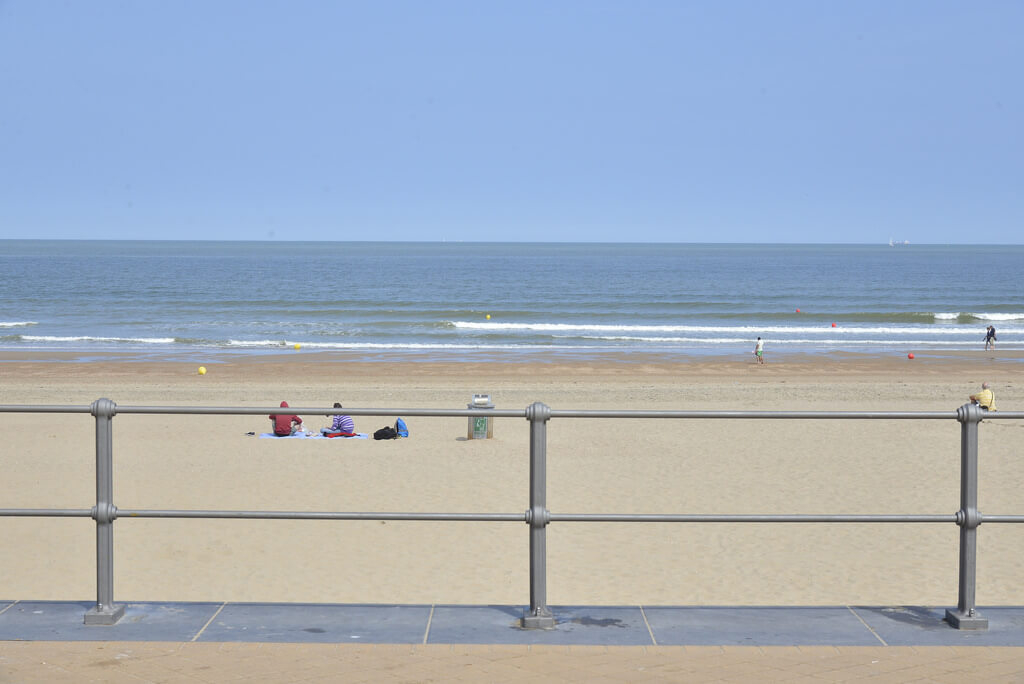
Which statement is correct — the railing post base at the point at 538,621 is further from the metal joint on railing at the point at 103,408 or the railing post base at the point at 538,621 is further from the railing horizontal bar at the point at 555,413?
the metal joint on railing at the point at 103,408

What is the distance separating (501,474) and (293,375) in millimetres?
16095

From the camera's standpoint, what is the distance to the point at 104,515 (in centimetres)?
455

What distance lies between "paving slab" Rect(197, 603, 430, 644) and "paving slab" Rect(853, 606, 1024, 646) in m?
2.08

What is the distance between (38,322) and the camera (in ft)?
161

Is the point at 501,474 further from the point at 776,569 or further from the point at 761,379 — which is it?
the point at 761,379

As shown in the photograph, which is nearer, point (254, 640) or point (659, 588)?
point (254, 640)

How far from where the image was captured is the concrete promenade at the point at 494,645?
407 cm

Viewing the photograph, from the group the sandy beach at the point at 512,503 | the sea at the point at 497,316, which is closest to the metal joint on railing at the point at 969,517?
the sandy beach at the point at 512,503

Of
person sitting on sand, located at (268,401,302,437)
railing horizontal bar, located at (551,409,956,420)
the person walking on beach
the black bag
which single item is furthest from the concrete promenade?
the person walking on beach

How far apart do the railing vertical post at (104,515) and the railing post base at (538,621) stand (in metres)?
1.85

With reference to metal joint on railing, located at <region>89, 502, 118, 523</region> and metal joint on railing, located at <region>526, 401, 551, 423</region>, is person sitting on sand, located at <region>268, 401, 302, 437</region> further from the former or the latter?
metal joint on railing, located at <region>526, 401, 551, 423</region>

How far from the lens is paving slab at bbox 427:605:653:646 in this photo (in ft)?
14.7

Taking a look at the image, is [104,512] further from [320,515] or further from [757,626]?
[757,626]

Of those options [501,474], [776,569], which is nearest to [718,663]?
[776,569]
